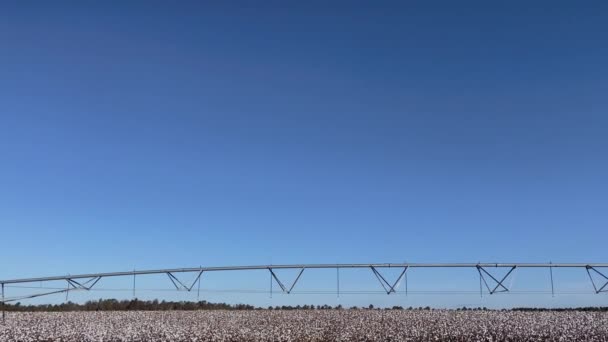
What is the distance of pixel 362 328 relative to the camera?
176 ft

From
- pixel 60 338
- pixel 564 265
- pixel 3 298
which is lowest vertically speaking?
pixel 60 338

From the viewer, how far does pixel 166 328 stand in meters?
53.0

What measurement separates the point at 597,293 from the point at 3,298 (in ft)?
176

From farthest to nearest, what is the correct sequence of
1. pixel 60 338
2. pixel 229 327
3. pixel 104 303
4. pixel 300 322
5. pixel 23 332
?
pixel 104 303 < pixel 300 322 < pixel 229 327 < pixel 23 332 < pixel 60 338

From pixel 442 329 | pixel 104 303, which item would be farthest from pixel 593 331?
pixel 104 303

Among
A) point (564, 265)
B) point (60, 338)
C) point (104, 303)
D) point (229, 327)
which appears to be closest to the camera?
point (60, 338)

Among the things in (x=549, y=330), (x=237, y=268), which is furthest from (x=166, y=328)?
(x=549, y=330)

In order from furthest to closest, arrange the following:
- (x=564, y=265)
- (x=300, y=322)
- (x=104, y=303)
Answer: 1. (x=104, y=303)
2. (x=564, y=265)
3. (x=300, y=322)

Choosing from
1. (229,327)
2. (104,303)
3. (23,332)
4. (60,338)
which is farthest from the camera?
(104,303)

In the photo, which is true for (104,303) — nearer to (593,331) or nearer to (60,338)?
(60,338)

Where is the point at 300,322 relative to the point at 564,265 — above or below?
below

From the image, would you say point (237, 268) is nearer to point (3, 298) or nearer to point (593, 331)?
point (3, 298)

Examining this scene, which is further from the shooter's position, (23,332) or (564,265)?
(564,265)

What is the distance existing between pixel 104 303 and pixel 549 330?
7356 centimetres
